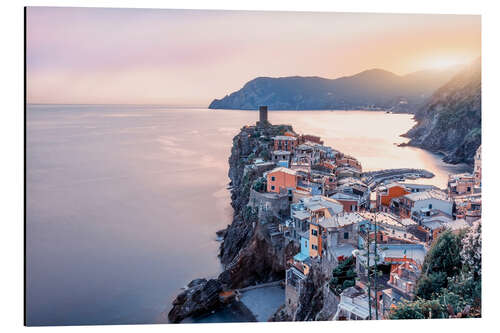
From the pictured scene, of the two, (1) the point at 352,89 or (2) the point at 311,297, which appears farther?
(1) the point at 352,89

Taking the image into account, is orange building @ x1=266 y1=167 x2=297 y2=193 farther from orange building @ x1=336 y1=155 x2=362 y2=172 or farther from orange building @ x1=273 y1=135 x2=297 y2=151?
orange building @ x1=273 y1=135 x2=297 y2=151

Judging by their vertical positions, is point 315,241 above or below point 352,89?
below

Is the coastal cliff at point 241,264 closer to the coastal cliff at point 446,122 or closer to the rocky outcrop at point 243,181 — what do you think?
the rocky outcrop at point 243,181

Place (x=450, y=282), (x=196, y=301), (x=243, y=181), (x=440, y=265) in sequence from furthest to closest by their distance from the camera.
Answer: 1. (x=243, y=181)
2. (x=196, y=301)
3. (x=440, y=265)
4. (x=450, y=282)

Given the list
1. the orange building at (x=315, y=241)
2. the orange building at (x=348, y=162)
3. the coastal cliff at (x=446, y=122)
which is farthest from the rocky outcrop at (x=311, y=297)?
the orange building at (x=348, y=162)

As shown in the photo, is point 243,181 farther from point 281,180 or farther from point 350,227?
point 350,227

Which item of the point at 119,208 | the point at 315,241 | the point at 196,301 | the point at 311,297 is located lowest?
the point at 196,301
